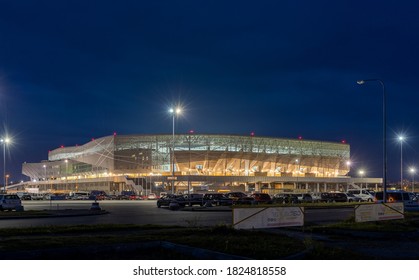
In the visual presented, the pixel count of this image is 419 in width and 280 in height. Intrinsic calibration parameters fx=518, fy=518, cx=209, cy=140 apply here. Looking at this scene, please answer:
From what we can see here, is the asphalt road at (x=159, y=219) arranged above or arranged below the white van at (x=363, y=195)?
above

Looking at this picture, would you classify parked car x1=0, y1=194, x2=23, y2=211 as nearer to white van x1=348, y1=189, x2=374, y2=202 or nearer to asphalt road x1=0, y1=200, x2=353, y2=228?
asphalt road x1=0, y1=200, x2=353, y2=228

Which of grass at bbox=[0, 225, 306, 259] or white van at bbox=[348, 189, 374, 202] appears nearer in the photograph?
grass at bbox=[0, 225, 306, 259]

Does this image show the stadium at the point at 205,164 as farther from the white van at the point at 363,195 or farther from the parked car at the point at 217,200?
the parked car at the point at 217,200

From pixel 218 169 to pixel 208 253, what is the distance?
12392 centimetres

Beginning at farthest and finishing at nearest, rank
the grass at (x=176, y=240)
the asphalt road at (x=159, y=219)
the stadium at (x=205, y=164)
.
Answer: the stadium at (x=205, y=164) → the asphalt road at (x=159, y=219) → the grass at (x=176, y=240)

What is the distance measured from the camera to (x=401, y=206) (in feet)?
93.6

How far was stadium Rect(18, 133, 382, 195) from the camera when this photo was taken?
126m

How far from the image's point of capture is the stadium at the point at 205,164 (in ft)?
412

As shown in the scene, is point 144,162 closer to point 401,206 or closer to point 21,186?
point 21,186

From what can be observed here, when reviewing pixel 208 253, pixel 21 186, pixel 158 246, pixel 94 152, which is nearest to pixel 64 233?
pixel 158 246

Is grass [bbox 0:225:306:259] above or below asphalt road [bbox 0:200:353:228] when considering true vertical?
above

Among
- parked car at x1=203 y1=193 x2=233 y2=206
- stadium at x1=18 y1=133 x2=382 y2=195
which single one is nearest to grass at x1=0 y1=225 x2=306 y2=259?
parked car at x1=203 y1=193 x2=233 y2=206

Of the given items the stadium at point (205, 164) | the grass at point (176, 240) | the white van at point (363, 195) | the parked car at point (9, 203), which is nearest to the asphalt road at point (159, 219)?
the grass at point (176, 240)

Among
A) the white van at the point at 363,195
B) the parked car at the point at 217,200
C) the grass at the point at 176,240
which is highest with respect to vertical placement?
the grass at the point at 176,240
